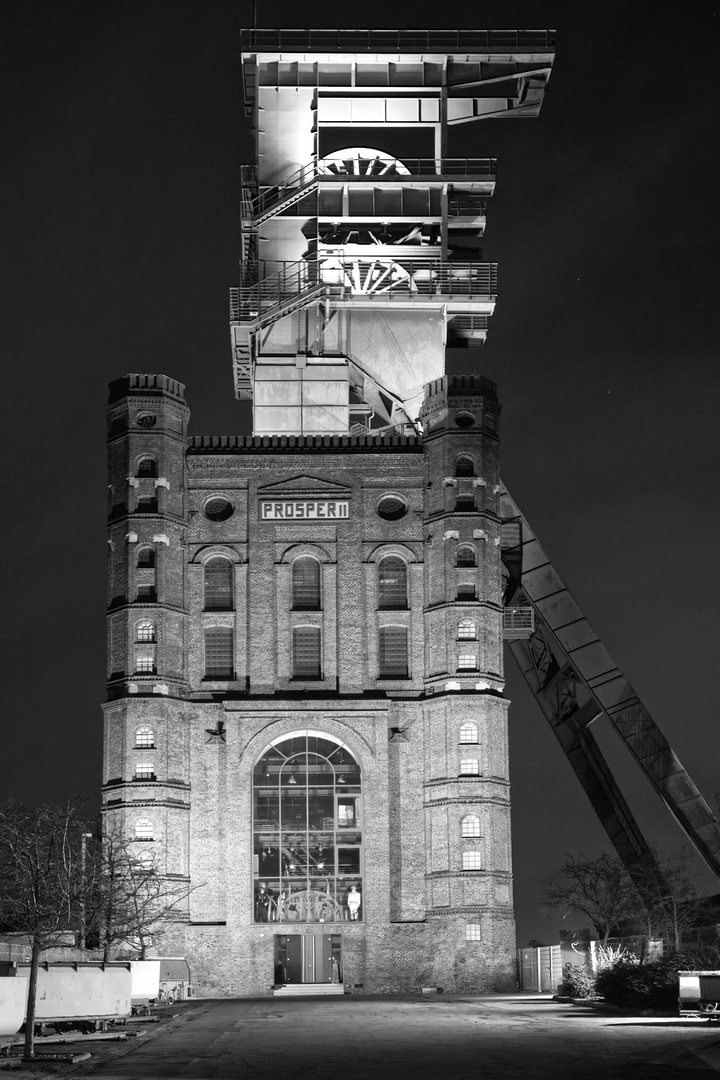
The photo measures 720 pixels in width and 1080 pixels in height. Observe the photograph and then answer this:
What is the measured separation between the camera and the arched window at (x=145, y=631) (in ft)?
232

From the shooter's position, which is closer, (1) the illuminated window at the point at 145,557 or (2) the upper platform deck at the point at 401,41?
(1) the illuminated window at the point at 145,557

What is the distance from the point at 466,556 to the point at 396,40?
27623 mm

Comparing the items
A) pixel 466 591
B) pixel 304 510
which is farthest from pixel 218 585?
pixel 466 591

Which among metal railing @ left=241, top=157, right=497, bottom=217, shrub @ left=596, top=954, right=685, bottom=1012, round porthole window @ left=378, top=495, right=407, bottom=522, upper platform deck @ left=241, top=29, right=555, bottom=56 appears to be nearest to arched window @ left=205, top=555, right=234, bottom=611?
round porthole window @ left=378, top=495, right=407, bottom=522

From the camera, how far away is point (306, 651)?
72750 mm

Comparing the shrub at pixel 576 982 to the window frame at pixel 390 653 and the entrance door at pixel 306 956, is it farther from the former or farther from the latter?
the window frame at pixel 390 653

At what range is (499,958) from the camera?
221 feet

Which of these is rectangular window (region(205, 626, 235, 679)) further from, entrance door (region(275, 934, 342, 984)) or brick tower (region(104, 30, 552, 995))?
entrance door (region(275, 934, 342, 984))

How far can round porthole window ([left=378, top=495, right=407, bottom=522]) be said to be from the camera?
74375mm

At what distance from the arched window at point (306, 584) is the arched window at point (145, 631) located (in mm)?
6518

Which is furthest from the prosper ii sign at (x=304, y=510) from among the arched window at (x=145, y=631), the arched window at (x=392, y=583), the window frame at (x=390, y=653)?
the arched window at (x=145, y=631)

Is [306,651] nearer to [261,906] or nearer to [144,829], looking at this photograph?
[144,829]

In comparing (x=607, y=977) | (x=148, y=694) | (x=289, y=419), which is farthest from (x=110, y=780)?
(x=607, y=977)

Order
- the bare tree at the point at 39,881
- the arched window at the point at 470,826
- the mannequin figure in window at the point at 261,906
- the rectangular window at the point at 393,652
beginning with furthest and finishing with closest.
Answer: the rectangular window at the point at 393,652
the arched window at the point at 470,826
the mannequin figure in window at the point at 261,906
the bare tree at the point at 39,881
